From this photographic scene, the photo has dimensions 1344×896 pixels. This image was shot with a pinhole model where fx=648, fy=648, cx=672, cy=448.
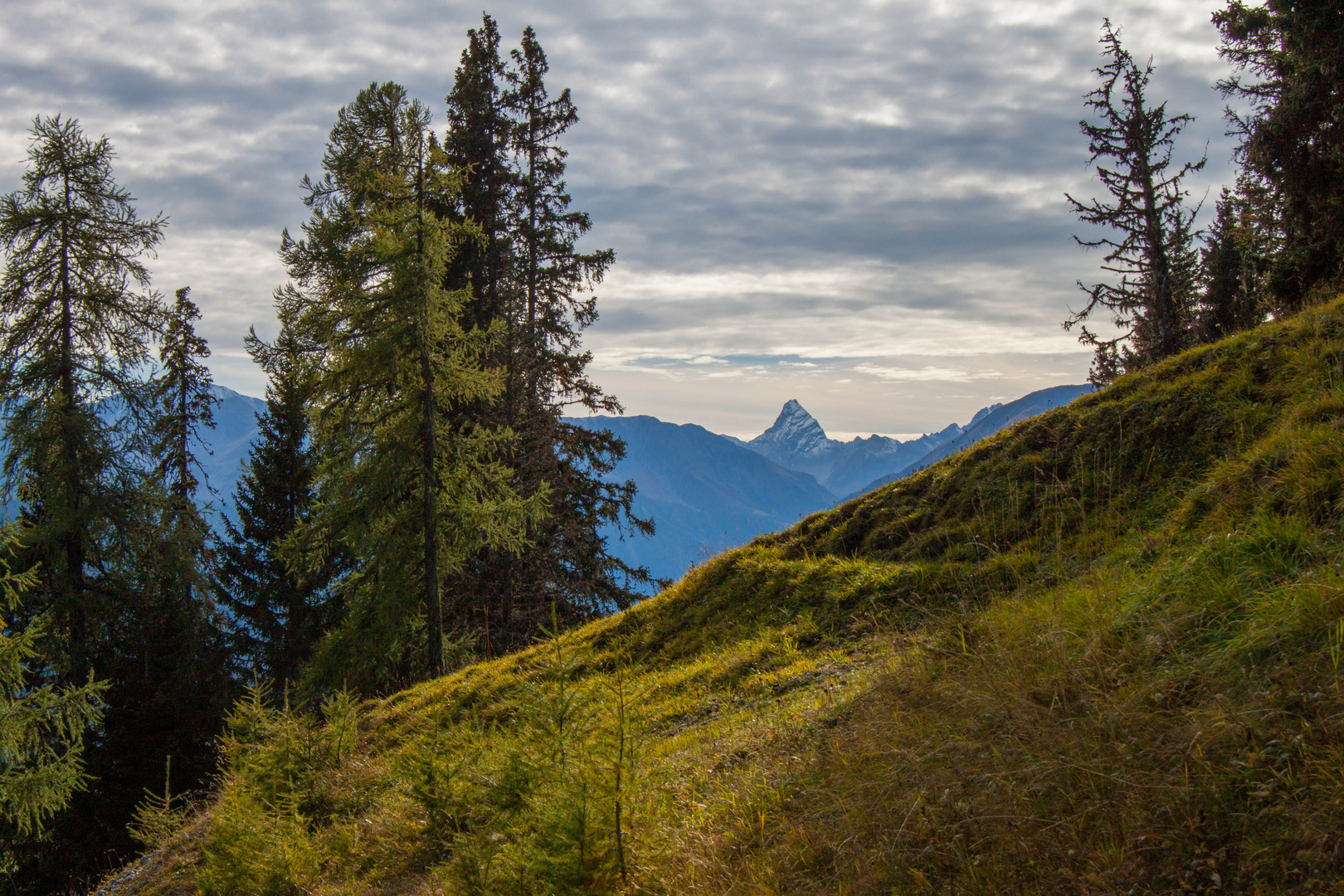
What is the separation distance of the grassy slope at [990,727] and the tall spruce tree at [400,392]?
7221 mm

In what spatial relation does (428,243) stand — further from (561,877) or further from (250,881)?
(561,877)

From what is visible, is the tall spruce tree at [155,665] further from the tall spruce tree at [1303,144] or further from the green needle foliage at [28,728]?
the tall spruce tree at [1303,144]

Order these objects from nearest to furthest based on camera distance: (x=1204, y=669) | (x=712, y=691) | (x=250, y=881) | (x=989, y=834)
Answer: (x=989, y=834)
(x=1204, y=669)
(x=250, y=881)
(x=712, y=691)

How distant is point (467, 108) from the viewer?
2134 cm

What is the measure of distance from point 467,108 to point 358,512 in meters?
14.4

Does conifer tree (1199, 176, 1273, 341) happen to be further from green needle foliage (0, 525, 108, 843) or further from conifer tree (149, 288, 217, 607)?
conifer tree (149, 288, 217, 607)

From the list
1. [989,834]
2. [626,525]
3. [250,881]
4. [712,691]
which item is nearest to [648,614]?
[712,691]

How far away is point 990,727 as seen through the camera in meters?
3.25

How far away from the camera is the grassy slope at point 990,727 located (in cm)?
244

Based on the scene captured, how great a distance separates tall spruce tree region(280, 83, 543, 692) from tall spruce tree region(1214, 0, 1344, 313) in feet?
57.8

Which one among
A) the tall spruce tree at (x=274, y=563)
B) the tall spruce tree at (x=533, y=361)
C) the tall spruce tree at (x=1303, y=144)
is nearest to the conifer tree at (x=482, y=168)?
the tall spruce tree at (x=533, y=361)

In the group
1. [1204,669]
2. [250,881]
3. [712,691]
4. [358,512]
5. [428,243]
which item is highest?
[428,243]

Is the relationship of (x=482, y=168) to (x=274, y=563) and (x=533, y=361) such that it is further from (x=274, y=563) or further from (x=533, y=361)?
(x=274, y=563)

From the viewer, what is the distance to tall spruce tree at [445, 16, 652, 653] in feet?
64.9
